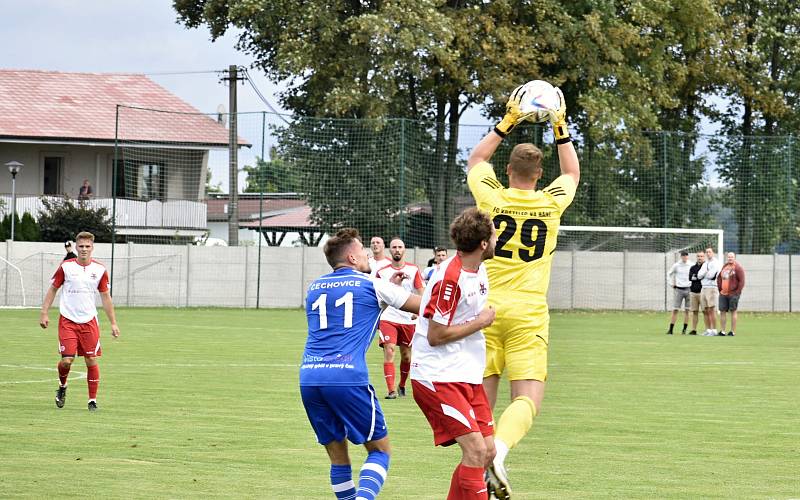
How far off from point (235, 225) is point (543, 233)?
3465 centimetres

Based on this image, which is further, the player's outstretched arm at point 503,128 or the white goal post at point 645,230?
the white goal post at point 645,230

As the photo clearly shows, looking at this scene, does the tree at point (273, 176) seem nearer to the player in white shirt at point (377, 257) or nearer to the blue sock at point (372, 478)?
the player in white shirt at point (377, 257)

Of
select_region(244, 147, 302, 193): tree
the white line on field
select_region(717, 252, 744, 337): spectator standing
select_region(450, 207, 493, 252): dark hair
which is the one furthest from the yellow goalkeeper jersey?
select_region(244, 147, 302, 193): tree

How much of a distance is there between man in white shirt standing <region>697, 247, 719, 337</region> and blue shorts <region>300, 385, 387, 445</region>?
24.6m

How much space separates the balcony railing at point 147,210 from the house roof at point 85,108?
2.45 metres

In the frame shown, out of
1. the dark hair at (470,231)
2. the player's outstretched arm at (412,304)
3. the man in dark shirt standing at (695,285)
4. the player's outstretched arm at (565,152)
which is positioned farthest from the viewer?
the man in dark shirt standing at (695,285)

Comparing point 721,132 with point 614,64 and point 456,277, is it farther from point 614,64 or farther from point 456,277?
point 456,277

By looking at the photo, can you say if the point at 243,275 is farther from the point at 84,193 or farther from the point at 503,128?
the point at 503,128

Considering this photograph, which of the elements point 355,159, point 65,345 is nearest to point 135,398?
point 65,345

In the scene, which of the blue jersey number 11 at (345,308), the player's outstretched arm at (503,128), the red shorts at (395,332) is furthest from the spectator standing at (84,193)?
the blue jersey number 11 at (345,308)

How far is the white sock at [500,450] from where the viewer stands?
6986 millimetres

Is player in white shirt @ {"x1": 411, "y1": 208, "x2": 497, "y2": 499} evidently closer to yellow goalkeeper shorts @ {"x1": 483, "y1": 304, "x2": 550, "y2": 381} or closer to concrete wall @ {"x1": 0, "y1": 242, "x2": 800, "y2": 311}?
yellow goalkeeper shorts @ {"x1": 483, "y1": 304, "x2": 550, "y2": 381}

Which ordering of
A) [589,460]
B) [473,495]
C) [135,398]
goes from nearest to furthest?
[473,495], [589,460], [135,398]

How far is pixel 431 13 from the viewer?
40.0 m
